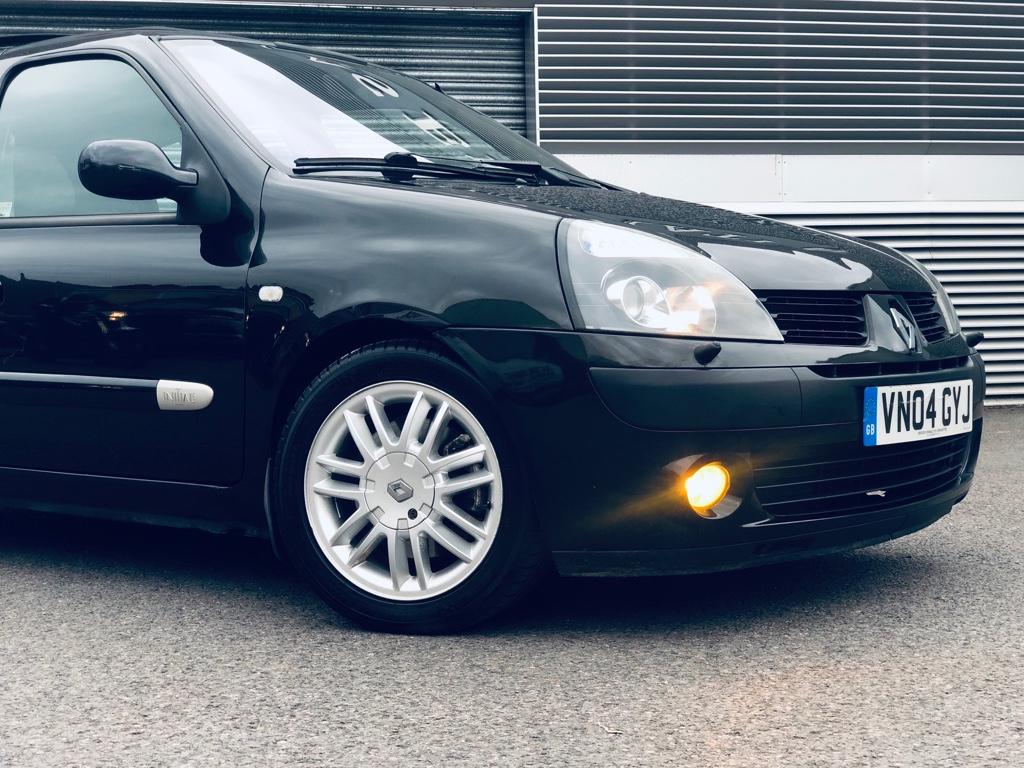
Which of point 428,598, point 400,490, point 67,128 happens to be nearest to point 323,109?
point 67,128

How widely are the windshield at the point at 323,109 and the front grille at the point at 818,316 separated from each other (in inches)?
44.3

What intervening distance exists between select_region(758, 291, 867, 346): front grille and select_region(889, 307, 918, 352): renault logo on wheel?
0.40 feet

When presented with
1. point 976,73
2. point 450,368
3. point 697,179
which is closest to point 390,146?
point 450,368

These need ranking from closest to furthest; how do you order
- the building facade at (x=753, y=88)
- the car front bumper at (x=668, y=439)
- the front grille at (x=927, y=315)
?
the car front bumper at (x=668, y=439)
the front grille at (x=927, y=315)
the building facade at (x=753, y=88)

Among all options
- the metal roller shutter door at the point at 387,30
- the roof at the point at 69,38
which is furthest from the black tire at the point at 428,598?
the metal roller shutter door at the point at 387,30

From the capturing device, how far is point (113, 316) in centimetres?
355

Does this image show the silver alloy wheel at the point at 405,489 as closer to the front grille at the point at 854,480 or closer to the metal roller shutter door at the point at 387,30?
the front grille at the point at 854,480

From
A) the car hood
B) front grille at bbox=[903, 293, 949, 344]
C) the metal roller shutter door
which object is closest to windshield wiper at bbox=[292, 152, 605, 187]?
the car hood

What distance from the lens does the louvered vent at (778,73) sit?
841cm

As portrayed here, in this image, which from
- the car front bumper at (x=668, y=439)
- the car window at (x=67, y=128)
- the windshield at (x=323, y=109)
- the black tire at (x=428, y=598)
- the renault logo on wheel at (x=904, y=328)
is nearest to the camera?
the car front bumper at (x=668, y=439)

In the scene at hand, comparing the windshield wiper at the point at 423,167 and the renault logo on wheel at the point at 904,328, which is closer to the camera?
the renault logo on wheel at the point at 904,328

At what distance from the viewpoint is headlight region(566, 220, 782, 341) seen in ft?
9.87

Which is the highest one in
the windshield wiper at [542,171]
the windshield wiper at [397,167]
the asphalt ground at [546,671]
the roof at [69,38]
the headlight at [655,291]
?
the roof at [69,38]

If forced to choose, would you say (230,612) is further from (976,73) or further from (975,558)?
(976,73)
